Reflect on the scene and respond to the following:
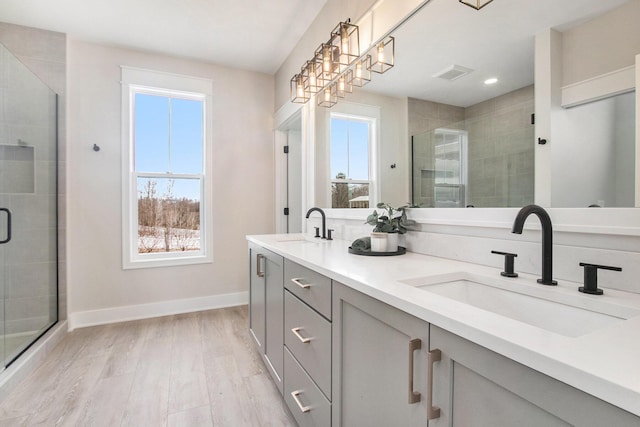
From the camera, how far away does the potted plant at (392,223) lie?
5.18 ft

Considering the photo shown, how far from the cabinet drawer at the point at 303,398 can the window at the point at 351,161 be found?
1055 millimetres

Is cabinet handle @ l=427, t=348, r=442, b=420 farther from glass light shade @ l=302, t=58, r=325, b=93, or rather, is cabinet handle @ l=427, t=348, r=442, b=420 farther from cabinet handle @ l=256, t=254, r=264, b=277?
glass light shade @ l=302, t=58, r=325, b=93

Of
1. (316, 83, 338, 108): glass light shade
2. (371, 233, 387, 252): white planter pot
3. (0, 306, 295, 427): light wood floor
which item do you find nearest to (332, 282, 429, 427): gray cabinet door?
(371, 233, 387, 252): white planter pot

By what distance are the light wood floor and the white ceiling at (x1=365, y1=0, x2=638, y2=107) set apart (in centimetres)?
183

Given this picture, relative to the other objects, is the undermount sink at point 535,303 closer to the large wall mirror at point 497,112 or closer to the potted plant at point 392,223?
the large wall mirror at point 497,112

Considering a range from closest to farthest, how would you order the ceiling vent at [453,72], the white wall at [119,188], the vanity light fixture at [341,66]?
the ceiling vent at [453,72]
the vanity light fixture at [341,66]
the white wall at [119,188]

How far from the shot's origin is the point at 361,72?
1965 mm

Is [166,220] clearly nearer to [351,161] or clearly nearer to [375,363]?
[351,161]

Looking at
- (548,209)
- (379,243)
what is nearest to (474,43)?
(548,209)

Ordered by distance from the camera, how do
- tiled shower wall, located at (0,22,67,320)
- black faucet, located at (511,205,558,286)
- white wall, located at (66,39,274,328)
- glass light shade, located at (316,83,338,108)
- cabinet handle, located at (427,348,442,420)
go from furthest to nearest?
white wall, located at (66,39,274,328) → tiled shower wall, located at (0,22,67,320) → glass light shade, located at (316,83,338,108) → black faucet, located at (511,205,558,286) → cabinet handle, located at (427,348,442,420)

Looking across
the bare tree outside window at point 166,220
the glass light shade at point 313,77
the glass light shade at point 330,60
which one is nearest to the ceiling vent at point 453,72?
the glass light shade at point 330,60

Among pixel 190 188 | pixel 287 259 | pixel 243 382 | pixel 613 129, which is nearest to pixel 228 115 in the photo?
pixel 190 188

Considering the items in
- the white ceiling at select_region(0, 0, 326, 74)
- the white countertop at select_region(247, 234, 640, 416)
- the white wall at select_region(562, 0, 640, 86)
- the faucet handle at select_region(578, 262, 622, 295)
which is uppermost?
the white ceiling at select_region(0, 0, 326, 74)

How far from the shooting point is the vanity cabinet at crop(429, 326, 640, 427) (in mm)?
437
